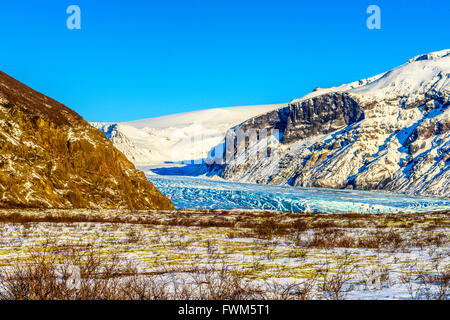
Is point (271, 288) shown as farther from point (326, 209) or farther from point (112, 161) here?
point (326, 209)

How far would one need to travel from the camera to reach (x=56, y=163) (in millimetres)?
38844

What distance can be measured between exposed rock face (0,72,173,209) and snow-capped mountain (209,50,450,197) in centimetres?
9527

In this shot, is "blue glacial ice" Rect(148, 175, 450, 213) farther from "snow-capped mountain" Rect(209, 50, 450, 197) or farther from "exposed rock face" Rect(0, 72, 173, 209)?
"snow-capped mountain" Rect(209, 50, 450, 197)

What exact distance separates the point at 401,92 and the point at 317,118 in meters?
38.0

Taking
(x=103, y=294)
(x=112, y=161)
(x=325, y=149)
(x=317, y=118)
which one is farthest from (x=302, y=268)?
(x=317, y=118)

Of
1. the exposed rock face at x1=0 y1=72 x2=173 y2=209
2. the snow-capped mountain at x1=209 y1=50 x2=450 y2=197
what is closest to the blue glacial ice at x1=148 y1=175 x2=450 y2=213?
the exposed rock face at x1=0 y1=72 x2=173 y2=209

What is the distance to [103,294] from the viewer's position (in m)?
4.58

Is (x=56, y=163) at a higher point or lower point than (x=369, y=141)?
lower

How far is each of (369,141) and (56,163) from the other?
12842 centimetres

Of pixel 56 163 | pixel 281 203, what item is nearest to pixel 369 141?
pixel 281 203

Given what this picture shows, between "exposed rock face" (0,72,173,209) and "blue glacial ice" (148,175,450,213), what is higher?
"exposed rock face" (0,72,173,209)

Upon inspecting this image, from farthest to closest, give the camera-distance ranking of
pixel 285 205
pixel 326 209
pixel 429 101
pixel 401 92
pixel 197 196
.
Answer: pixel 401 92
pixel 429 101
pixel 197 196
pixel 285 205
pixel 326 209

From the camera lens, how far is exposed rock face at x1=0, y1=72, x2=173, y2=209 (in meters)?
33.2

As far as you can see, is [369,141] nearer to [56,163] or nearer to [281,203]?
[281,203]
